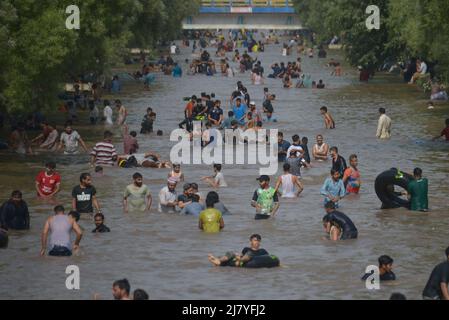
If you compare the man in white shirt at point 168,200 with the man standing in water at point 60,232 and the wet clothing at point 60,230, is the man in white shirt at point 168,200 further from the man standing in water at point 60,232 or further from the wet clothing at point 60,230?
the wet clothing at point 60,230

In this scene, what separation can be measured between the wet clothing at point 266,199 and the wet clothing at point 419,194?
3.28 m

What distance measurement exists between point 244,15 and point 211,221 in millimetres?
140622

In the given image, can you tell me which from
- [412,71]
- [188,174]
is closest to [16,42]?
[188,174]

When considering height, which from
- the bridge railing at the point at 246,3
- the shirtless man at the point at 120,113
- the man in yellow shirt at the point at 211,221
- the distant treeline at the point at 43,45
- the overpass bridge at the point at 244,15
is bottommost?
the man in yellow shirt at the point at 211,221

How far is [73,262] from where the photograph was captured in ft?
85.5

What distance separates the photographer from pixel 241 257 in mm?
25547

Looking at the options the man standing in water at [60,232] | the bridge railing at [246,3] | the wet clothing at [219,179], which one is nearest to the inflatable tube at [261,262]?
the man standing in water at [60,232]

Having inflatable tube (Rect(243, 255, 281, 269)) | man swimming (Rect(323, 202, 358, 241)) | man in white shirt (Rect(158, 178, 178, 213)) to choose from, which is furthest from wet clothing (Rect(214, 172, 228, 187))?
inflatable tube (Rect(243, 255, 281, 269))

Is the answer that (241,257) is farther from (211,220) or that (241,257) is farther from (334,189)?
(334,189)

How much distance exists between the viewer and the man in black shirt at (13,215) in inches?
1148
